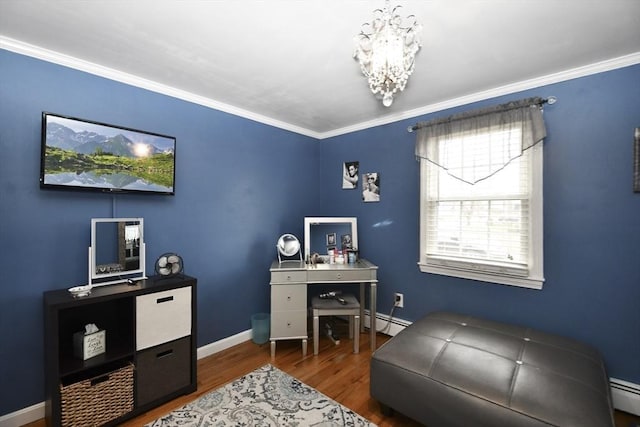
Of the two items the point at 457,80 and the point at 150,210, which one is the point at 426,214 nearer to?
the point at 457,80

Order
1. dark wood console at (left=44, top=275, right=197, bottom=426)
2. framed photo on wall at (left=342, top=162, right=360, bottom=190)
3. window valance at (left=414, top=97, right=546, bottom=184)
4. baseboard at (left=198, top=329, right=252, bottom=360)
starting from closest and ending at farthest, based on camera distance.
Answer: dark wood console at (left=44, top=275, right=197, bottom=426) → window valance at (left=414, top=97, right=546, bottom=184) → baseboard at (left=198, top=329, right=252, bottom=360) → framed photo on wall at (left=342, top=162, right=360, bottom=190)

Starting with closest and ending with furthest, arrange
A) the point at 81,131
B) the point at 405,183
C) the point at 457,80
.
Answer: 1. the point at 81,131
2. the point at 457,80
3. the point at 405,183

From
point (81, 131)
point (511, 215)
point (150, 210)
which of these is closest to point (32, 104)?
point (81, 131)

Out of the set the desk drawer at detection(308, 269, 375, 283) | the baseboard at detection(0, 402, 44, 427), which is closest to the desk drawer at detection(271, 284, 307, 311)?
the desk drawer at detection(308, 269, 375, 283)

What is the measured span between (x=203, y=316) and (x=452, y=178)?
2.63 meters

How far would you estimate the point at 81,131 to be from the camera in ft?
6.09

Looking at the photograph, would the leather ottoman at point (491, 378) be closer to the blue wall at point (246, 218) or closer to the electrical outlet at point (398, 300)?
the blue wall at point (246, 218)

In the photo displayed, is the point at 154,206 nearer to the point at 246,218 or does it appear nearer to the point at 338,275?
the point at 246,218

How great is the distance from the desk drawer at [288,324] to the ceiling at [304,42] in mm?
2015

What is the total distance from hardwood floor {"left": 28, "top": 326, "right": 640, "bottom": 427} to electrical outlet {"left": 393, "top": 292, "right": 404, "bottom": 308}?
0.38 meters

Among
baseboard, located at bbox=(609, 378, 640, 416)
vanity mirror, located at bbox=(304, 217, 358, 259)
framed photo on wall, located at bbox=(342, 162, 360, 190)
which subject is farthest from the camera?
framed photo on wall, located at bbox=(342, 162, 360, 190)

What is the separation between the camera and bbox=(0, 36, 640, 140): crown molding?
1.76 m

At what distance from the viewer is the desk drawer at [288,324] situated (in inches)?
101

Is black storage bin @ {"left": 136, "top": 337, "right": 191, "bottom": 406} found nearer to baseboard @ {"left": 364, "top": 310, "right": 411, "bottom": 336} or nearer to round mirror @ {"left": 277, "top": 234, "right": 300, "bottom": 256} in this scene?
round mirror @ {"left": 277, "top": 234, "right": 300, "bottom": 256}
